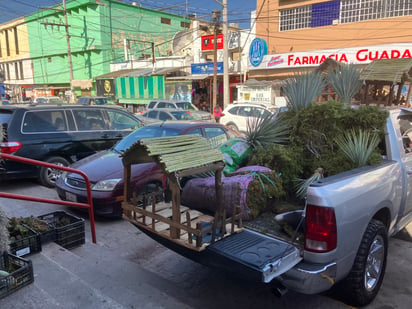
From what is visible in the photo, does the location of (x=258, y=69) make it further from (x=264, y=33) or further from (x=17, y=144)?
(x=17, y=144)

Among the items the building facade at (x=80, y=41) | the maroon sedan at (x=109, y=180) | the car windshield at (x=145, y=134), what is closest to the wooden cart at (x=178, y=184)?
the maroon sedan at (x=109, y=180)

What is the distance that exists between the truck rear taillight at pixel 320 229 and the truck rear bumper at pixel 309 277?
14cm

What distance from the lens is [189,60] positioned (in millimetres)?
27797

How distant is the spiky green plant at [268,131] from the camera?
4.19 metres

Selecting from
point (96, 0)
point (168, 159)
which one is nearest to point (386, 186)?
point (168, 159)

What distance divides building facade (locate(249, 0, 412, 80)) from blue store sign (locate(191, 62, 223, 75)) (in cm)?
302

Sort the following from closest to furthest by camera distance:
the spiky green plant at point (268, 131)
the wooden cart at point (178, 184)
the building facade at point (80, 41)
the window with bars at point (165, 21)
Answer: the wooden cart at point (178, 184) → the spiky green plant at point (268, 131) → the building facade at point (80, 41) → the window with bars at point (165, 21)

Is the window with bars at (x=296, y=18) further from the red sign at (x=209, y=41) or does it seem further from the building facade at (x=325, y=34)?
the red sign at (x=209, y=41)

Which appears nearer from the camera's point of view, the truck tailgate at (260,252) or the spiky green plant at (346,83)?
the truck tailgate at (260,252)

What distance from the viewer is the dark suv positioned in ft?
21.3

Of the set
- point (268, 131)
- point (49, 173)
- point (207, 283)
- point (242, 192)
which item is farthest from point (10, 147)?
point (242, 192)

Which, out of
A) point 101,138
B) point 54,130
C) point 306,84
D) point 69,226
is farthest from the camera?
point 101,138

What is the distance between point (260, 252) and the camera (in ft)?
8.73

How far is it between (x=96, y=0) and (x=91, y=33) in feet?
11.9
